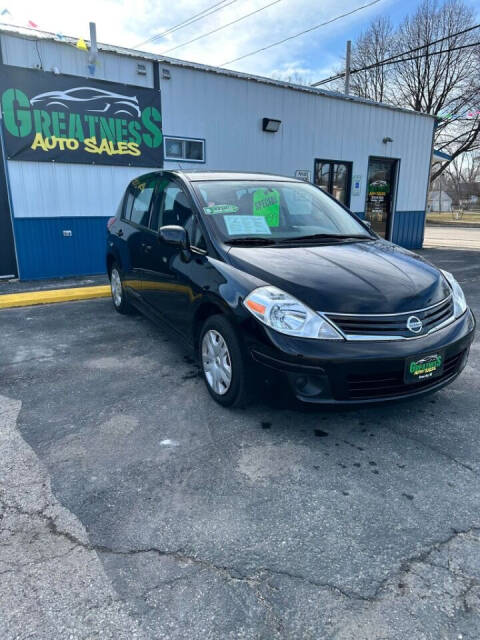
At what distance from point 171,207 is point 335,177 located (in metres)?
8.50

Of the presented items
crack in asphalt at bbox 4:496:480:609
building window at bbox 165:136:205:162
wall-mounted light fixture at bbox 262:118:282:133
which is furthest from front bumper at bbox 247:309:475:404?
wall-mounted light fixture at bbox 262:118:282:133

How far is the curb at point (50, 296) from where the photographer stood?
20.8ft

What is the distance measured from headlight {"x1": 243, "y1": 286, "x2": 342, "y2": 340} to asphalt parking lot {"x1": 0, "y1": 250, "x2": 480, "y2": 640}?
731 mm

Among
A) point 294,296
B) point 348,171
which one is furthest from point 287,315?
point 348,171

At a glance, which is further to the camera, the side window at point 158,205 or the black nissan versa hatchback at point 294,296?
the side window at point 158,205

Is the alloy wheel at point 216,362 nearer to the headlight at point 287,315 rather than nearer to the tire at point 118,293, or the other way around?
the headlight at point 287,315

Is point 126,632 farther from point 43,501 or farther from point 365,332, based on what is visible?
point 365,332

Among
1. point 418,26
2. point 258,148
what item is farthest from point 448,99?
point 258,148

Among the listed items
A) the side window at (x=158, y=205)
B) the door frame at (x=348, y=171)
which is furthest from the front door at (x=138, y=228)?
the door frame at (x=348, y=171)

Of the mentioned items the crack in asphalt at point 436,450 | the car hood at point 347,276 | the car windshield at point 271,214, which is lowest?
the crack in asphalt at point 436,450

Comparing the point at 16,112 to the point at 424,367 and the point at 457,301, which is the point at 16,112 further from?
the point at 424,367

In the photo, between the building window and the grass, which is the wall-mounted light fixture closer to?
the building window

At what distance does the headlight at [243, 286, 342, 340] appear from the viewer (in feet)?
8.63

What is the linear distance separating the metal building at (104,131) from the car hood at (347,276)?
585 cm
